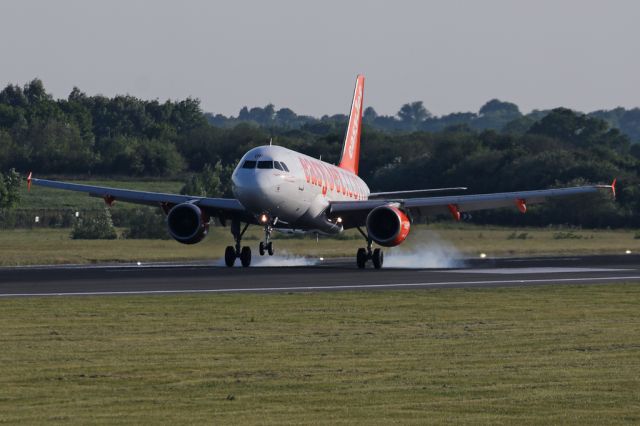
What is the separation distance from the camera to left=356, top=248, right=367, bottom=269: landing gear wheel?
50.1 meters

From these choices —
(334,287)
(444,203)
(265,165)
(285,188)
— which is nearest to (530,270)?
(444,203)

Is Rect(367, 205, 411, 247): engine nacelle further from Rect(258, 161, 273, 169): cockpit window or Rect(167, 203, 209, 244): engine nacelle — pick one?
Rect(167, 203, 209, 244): engine nacelle

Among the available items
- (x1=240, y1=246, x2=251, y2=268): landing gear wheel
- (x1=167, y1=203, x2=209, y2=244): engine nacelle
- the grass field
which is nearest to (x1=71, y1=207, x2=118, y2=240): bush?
the grass field

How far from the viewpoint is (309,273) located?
1778 inches

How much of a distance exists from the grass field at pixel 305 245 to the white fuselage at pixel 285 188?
5753mm

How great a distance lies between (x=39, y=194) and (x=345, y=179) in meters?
50.9

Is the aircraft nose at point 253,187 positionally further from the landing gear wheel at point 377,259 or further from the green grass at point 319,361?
the green grass at point 319,361

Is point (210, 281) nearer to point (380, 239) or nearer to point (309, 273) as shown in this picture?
point (309, 273)

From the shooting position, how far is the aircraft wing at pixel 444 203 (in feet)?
167

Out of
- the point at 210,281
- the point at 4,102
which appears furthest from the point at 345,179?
the point at 4,102

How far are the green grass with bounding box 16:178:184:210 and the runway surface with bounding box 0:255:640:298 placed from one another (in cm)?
4439

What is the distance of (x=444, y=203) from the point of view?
168 feet

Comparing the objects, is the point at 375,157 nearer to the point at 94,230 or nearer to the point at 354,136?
the point at 94,230

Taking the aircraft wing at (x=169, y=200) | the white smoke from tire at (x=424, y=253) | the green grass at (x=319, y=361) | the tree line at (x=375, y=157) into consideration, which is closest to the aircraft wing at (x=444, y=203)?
the white smoke from tire at (x=424, y=253)
